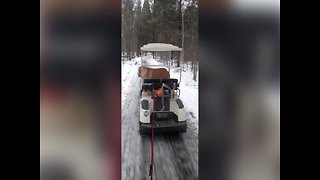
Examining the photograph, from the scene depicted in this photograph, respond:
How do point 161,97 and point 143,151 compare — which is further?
point 161,97

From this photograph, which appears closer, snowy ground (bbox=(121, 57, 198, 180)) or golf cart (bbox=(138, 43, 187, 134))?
snowy ground (bbox=(121, 57, 198, 180))

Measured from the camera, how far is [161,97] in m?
3.41

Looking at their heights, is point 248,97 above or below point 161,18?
below

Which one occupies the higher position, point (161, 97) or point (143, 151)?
point (161, 97)

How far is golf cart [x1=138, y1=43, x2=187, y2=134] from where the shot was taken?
2.79m

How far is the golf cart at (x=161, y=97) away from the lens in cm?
279

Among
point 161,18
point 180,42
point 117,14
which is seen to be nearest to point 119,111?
point 117,14

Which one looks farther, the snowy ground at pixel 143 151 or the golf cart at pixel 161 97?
the golf cart at pixel 161 97
